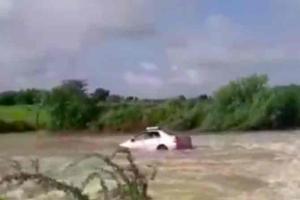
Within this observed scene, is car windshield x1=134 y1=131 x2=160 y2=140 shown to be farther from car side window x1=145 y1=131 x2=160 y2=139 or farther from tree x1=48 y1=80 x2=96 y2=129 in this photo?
tree x1=48 y1=80 x2=96 y2=129

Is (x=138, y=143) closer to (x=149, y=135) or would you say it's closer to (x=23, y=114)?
(x=149, y=135)

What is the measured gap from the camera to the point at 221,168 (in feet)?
115

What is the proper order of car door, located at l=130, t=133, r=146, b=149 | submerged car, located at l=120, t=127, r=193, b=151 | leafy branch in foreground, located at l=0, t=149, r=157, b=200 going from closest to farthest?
leafy branch in foreground, located at l=0, t=149, r=157, b=200 < submerged car, located at l=120, t=127, r=193, b=151 < car door, located at l=130, t=133, r=146, b=149

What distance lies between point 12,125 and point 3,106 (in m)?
2.49

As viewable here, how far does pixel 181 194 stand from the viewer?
86.1ft

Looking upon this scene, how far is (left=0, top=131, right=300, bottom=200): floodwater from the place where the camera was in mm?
26516

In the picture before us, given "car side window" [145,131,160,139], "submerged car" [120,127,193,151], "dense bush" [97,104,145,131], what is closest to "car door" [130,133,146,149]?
"submerged car" [120,127,193,151]

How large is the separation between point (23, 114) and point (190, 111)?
46.8ft

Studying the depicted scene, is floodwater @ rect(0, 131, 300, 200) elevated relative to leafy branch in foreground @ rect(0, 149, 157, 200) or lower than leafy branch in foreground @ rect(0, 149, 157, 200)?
lower

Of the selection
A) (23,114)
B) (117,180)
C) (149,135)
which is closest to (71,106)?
(23,114)

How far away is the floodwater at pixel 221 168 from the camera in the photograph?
26.5 metres

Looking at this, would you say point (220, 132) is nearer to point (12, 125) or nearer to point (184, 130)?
point (184, 130)

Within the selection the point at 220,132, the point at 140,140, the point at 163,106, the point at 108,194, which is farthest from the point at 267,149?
the point at 108,194

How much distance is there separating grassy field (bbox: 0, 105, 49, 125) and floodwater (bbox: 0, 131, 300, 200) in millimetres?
12597
